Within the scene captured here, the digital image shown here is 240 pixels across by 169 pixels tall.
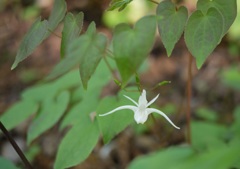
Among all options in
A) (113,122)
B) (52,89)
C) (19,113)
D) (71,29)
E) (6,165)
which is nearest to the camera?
(71,29)

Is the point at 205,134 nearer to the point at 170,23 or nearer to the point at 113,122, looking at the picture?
the point at 113,122

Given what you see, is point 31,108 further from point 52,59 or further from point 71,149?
point 52,59

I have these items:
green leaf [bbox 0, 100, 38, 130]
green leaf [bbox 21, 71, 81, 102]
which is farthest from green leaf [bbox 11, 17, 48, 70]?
green leaf [bbox 21, 71, 81, 102]

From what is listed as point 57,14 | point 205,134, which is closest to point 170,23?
point 57,14

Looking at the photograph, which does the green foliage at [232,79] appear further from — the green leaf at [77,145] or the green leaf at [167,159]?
the green leaf at [77,145]

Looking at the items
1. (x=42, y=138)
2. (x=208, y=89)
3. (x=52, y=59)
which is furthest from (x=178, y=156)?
(x=52, y=59)
